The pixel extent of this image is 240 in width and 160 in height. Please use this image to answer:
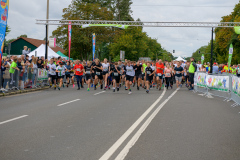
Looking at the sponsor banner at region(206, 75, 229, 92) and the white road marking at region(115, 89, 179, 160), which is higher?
the sponsor banner at region(206, 75, 229, 92)

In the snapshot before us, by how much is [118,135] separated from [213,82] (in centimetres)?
1174

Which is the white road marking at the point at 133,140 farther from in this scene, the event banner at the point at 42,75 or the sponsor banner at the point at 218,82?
the event banner at the point at 42,75

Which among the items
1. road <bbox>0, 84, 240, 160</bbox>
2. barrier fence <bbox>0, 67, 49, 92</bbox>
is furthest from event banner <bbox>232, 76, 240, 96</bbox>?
barrier fence <bbox>0, 67, 49, 92</bbox>

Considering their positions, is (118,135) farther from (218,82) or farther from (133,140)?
(218,82)

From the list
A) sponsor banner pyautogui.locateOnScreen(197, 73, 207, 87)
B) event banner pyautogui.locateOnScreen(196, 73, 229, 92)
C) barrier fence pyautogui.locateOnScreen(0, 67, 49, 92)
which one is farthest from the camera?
sponsor banner pyautogui.locateOnScreen(197, 73, 207, 87)

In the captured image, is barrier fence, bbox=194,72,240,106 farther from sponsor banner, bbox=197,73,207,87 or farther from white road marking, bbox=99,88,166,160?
white road marking, bbox=99,88,166,160

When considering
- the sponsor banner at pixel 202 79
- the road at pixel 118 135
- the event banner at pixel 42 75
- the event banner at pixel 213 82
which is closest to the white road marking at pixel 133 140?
the road at pixel 118 135

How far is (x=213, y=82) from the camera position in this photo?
59.4ft

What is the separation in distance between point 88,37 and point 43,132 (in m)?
55.0

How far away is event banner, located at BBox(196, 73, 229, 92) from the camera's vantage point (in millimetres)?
16203

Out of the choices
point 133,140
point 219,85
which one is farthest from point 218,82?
point 133,140

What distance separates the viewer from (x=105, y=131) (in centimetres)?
779

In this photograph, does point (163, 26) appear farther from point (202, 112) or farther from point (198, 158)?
point (198, 158)

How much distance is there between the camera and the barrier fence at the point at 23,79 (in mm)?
17734
